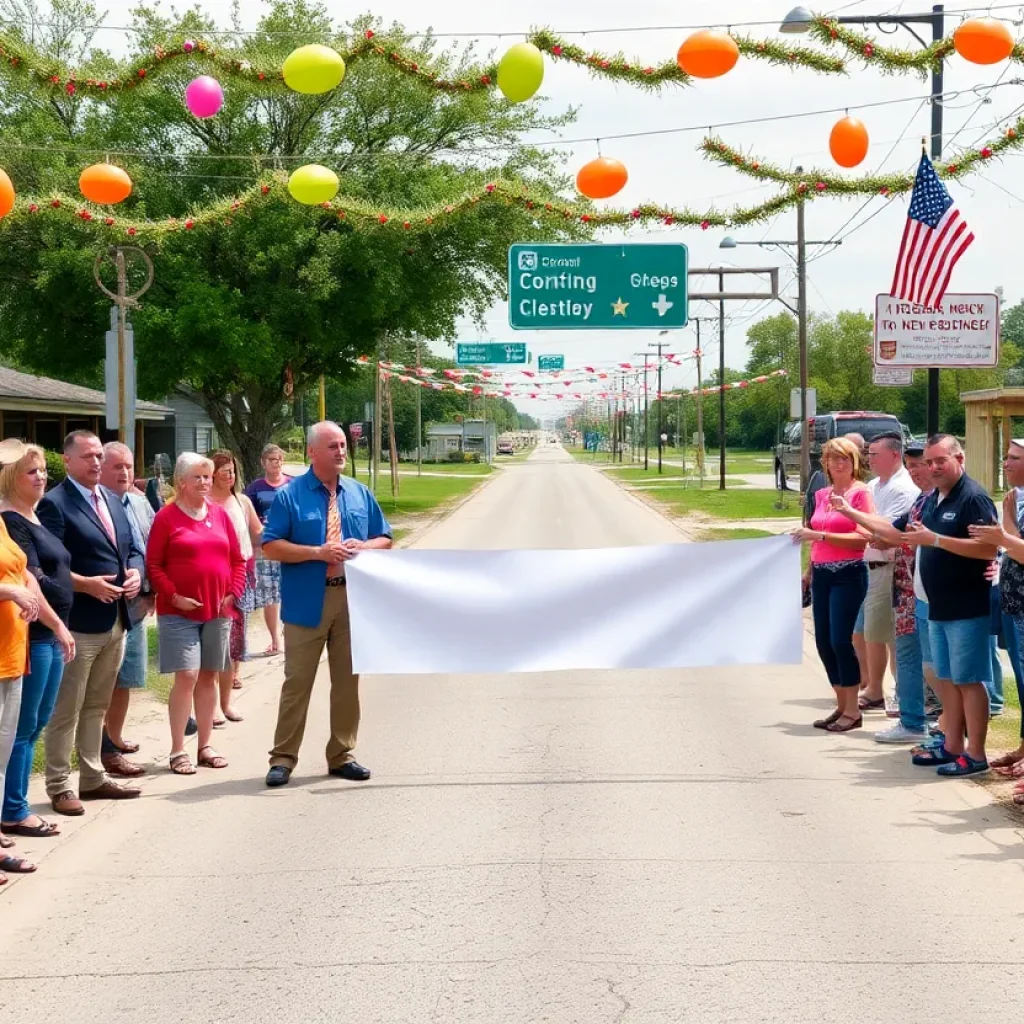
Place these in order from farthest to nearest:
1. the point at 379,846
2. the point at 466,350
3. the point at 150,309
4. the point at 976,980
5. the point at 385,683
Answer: the point at 466,350
the point at 150,309
the point at 385,683
the point at 379,846
the point at 976,980

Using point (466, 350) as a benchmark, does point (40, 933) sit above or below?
below

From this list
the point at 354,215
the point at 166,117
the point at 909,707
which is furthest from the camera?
the point at 166,117

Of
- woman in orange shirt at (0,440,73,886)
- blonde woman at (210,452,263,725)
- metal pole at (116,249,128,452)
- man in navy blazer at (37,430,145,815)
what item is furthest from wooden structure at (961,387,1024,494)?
woman in orange shirt at (0,440,73,886)

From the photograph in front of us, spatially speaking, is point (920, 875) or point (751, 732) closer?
point (920, 875)

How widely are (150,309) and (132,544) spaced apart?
21.0 meters

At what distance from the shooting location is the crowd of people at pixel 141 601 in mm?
6789

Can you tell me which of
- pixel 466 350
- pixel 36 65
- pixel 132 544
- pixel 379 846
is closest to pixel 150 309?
pixel 36 65

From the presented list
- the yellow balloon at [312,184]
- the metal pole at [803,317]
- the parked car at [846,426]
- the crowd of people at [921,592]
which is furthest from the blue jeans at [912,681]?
the parked car at [846,426]

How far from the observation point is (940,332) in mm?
14562

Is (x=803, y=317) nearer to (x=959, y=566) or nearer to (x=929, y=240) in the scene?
(x=929, y=240)

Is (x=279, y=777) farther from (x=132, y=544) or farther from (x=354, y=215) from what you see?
(x=354, y=215)

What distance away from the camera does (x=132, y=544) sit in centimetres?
802

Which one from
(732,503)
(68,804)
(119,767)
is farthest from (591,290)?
(68,804)

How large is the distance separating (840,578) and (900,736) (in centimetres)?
108
